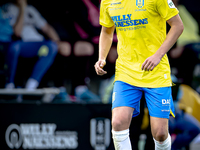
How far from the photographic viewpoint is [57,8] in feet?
24.7

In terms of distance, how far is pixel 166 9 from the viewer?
2.85 metres

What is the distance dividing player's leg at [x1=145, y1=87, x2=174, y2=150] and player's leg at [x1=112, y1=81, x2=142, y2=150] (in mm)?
161

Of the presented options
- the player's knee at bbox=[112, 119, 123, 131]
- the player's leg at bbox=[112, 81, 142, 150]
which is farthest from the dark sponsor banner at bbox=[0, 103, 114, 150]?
the player's knee at bbox=[112, 119, 123, 131]

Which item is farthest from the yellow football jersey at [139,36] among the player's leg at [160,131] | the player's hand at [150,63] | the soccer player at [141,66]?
the player's leg at [160,131]

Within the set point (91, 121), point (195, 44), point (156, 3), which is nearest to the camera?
point (156, 3)

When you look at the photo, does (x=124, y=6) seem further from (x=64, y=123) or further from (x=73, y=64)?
(x=73, y=64)

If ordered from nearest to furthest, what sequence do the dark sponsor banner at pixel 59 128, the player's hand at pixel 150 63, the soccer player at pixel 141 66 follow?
1. the player's hand at pixel 150 63
2. the soccer player at pixel 141 66
3. the dark sponsor banner at pixel 59 128

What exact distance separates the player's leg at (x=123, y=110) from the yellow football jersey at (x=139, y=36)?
0.30 ft

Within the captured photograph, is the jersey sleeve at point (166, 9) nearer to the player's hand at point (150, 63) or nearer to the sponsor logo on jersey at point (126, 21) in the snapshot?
the sponsor logo on jersey at point (126, 21)

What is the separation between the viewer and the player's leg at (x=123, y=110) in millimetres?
2949

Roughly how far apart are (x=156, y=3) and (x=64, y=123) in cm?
257

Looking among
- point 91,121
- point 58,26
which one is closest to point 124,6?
point 91,121

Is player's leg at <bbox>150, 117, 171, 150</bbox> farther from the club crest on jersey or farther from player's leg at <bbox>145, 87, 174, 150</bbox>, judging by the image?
the club crest on jersey

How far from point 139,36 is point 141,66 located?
0.32 metres
